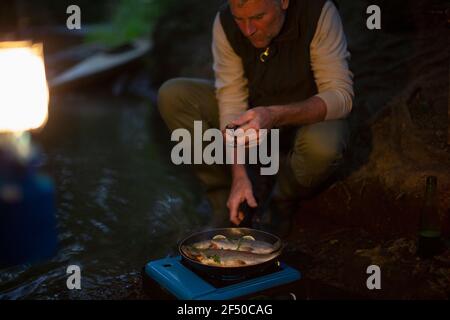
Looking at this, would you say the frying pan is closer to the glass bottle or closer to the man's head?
the glass bottle

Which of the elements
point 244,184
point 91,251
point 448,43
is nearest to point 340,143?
point 244,184

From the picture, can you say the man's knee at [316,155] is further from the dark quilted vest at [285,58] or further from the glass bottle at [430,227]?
the glass bottle at [430,227]

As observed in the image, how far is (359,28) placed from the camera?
240 inches

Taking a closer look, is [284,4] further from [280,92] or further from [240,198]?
[240,198]

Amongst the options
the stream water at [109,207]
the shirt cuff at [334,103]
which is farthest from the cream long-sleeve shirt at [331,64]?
the stream water at [109,207]

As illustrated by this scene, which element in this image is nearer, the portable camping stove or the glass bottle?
the portable camping stove

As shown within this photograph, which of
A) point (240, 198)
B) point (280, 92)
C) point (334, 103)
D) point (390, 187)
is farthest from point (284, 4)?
point (390, 187)

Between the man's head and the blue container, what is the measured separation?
5.16 feet

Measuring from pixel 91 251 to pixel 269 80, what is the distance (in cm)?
173

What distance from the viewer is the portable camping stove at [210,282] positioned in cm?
244

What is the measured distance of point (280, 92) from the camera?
3.53 m

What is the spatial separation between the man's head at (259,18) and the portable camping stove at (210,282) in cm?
145

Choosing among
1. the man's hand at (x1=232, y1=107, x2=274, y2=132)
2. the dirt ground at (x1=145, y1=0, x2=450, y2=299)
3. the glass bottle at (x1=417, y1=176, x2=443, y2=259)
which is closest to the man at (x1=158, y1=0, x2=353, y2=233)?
the man's hand at (x1=232, y1=107, x2=274, y2=132)

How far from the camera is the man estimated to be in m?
3.17
